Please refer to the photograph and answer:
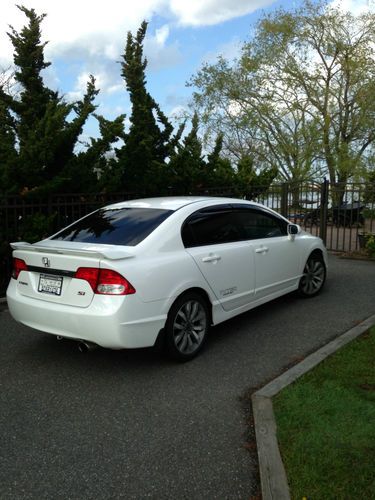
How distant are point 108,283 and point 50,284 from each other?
0.68 meters

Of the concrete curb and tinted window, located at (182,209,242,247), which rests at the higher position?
tinted window, located at (182,209,242,247)

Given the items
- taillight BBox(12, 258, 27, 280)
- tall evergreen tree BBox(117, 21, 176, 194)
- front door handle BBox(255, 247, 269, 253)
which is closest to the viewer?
taillight BBox(12, 258, 27, 280)

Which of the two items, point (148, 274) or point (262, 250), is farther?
point (262, 250)

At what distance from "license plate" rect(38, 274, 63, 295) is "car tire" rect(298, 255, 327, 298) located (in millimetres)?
3662

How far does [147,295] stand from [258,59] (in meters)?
28.8

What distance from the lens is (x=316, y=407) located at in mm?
3430

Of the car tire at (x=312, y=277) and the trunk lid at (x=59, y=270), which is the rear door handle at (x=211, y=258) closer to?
the trunk lid at (x=59, y=270)

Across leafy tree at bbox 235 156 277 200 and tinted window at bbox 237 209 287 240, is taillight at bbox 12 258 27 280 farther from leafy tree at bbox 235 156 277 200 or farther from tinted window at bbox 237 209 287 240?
leafy tree at bbox 235 156 277 200

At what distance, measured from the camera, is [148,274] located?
403 centimetres

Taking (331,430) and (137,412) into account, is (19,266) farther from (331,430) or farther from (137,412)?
(331,430)

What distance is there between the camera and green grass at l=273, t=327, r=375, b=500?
2584 millimetres

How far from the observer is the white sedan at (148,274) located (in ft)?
12.8

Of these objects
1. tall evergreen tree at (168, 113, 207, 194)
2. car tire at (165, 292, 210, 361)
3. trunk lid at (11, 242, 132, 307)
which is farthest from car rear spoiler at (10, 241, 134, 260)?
tall evergreen tree at (168, 113, 207, 194)

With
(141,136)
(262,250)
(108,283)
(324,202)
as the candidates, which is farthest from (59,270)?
(324,202)
